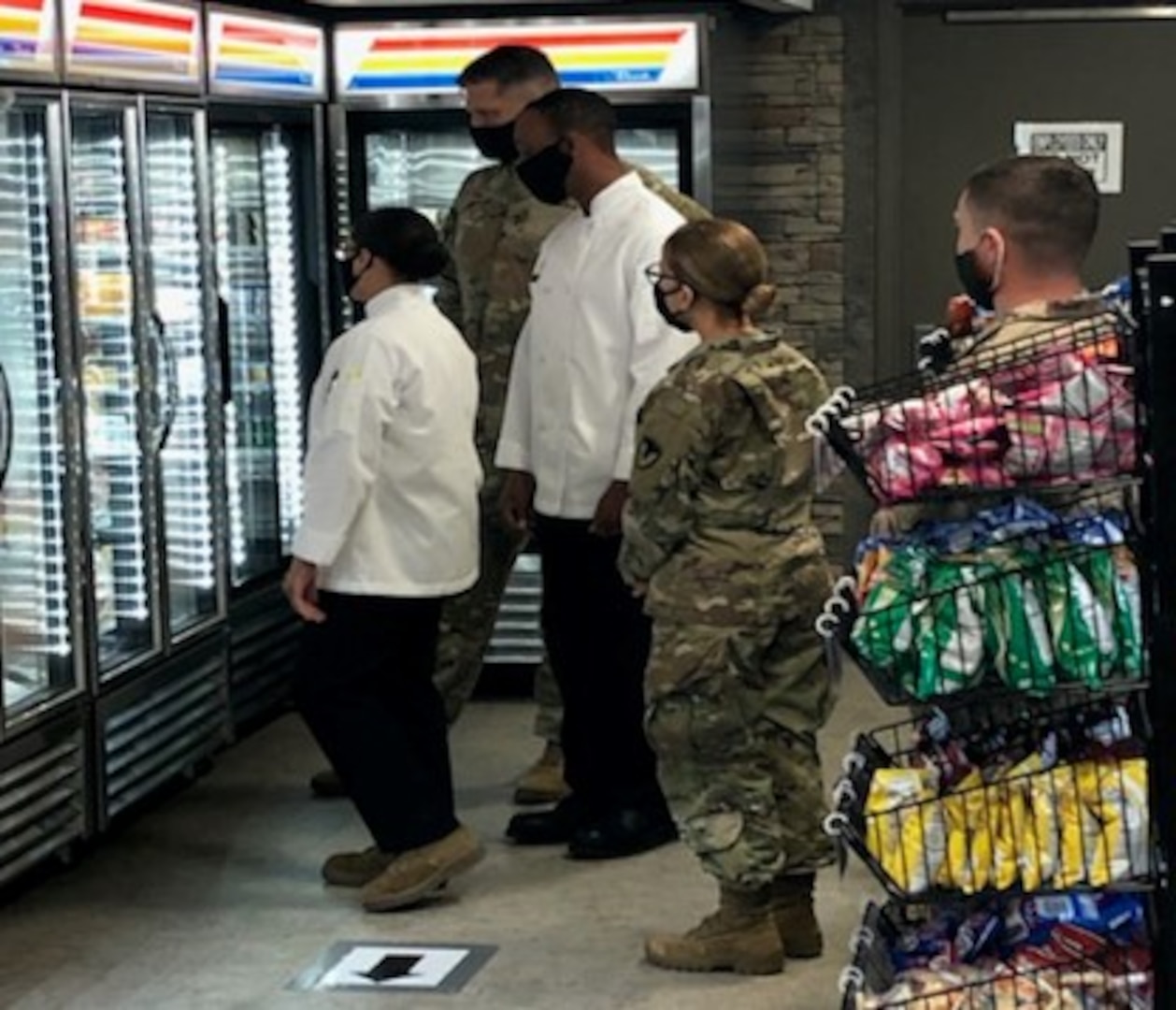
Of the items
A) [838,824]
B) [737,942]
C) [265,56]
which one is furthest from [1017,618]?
[265,56]

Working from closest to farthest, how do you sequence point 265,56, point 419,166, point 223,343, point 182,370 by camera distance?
point 182,370, point 223,343, point 265,56, point 419,166

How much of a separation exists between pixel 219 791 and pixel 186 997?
1.63 m

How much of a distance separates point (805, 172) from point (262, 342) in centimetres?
211

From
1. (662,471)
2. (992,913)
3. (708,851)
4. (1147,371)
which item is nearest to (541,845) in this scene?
(708,851)

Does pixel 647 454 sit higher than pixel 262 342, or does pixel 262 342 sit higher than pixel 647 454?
pixel 262 342

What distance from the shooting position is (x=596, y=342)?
539cm

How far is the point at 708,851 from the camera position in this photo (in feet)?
15.0

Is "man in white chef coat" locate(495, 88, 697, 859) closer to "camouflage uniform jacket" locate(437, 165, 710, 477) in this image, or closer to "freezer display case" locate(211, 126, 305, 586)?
"camouflage uniform jacket" locate(437, 165, 710, 477)

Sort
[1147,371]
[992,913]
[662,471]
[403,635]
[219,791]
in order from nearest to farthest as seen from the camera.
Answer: [1147,371]
[992,913]
[662,471]
[403,635]
[219,791]

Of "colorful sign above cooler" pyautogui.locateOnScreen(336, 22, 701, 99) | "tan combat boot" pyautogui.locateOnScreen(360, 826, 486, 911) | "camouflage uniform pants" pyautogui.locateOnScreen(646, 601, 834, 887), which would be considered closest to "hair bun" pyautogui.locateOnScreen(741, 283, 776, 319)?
"camouflage uniform pants" pyautogui.locateOnScreen(646, 601, 834, 887)

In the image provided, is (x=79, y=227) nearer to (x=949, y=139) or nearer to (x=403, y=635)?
(x=403, y=635)

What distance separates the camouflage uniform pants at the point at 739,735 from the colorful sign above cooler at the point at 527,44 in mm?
2665

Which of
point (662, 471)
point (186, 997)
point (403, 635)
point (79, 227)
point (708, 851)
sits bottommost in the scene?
point (186, 997)

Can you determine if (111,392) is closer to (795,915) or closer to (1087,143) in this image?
(795,915)
